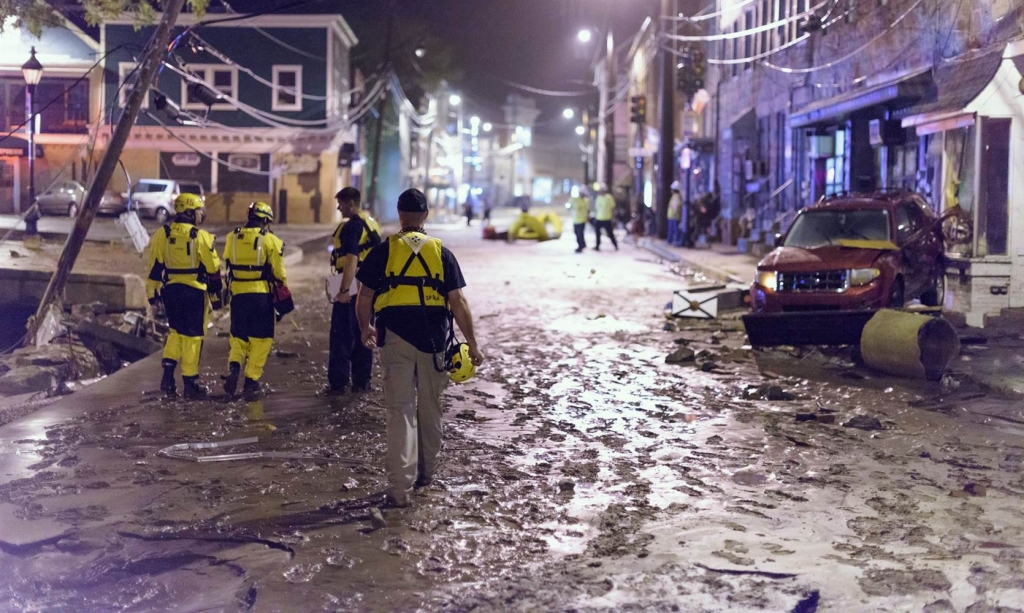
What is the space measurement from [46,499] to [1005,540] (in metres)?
5.61

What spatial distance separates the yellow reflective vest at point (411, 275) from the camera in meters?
6.58

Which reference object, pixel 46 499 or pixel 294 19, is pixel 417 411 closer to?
pixel 46 499

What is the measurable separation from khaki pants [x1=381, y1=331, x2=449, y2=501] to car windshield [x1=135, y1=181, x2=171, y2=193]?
36982 mm

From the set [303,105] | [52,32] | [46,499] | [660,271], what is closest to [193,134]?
[303,105]

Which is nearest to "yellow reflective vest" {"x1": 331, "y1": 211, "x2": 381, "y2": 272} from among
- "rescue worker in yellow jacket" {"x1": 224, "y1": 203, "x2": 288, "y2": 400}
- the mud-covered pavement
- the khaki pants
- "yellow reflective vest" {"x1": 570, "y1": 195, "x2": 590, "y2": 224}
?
"rescue worker in yellow jacket" {"x1": 224, "y1": 203, "x2": 288, "y2": 400}

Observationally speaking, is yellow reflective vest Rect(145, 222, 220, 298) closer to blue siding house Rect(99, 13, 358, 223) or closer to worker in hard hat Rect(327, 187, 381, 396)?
worker in hard hat Rect(327, 187, 381, 396)

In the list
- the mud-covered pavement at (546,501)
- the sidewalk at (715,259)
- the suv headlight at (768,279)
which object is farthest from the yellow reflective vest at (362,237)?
the sidewalk at (715,259)

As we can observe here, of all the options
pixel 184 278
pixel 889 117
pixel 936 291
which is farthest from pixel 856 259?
pixel 889 117

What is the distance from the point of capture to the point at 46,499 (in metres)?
6.62

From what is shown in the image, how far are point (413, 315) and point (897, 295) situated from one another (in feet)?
29.2

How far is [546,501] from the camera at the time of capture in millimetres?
6707

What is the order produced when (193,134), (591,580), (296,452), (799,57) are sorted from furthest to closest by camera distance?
(193,134), (799,57), (296,452), (591,580)

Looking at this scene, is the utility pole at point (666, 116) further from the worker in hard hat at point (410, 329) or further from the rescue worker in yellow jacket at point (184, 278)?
the worker in hard hat at point (410, 329)

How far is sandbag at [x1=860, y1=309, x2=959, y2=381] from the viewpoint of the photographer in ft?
35.8
